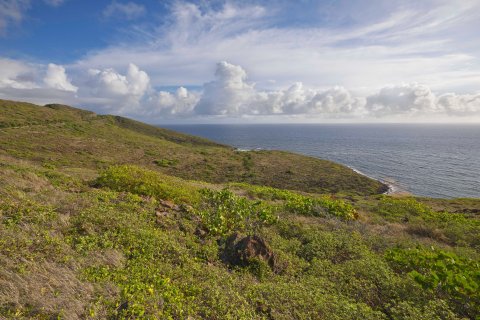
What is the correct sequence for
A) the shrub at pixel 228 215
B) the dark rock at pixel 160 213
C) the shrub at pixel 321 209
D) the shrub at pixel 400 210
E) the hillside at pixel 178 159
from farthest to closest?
the hillside at pixel 178 159 < the shrub at pixel 400 210 < the shrub at pixel 321 209 < the shrub at pixel 228 215 < the dark rock at pixel 160 213

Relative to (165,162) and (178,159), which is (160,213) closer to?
(165,162)

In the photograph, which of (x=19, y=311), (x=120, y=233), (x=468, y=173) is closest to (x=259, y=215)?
(x=120, y=233)

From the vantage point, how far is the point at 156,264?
7898 millimetres

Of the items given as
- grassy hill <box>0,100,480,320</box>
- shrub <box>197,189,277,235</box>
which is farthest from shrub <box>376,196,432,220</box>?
shrub <box>197,189,277,235</box>

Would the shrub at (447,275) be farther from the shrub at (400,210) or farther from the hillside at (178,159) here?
the hillside at (178,159)

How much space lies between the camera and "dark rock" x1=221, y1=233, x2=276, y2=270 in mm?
9304

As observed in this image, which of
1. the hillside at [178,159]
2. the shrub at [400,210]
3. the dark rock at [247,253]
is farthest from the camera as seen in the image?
the hillside at [178,159]

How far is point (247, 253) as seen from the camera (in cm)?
940

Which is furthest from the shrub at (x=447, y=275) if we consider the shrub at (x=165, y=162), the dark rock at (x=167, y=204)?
the shrub at (x=165, y=162)

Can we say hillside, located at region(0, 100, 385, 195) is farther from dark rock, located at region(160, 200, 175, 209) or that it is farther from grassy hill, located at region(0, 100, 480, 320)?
grassy hill, located at region(0, 100, 480, 320)

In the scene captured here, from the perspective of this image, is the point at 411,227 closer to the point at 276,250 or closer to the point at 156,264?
the point at 276,250

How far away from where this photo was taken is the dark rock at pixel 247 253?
30.5ft

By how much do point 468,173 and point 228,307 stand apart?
109 metres

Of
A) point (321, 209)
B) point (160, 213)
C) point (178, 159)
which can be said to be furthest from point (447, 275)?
point (178, 159)
